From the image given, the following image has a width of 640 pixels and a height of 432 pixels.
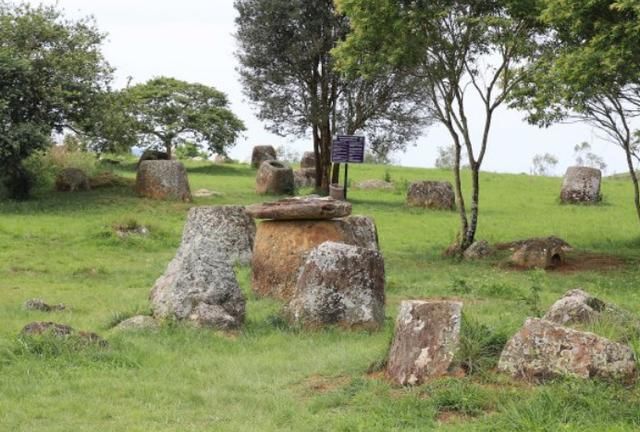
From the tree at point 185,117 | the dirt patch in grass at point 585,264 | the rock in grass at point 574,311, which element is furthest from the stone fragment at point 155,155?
the rock in grass at point 574,311

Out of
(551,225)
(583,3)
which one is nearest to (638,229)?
(551,225)

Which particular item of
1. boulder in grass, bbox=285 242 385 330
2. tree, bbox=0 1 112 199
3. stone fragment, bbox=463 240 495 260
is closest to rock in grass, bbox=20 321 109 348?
boulder in grass, bbox=285 242 385 330

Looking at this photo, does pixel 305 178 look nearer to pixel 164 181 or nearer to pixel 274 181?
pixel 274 181

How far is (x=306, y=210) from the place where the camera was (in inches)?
603

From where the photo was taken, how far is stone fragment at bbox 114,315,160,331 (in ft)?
37.0

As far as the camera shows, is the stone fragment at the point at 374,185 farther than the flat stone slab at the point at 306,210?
Yes

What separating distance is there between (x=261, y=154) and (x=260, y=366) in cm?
3918

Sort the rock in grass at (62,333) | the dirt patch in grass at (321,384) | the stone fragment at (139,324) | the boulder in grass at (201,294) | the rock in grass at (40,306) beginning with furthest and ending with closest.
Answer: the rock in grass at (40,306) → the boulder in grass at (201,294) → the stone fragment at (139,324) → the rock in grass at (62,333) → the dirt patch in grass at (321,384)

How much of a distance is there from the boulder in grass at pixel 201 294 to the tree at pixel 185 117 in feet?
101

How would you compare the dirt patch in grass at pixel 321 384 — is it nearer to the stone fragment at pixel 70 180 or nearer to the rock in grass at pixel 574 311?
the rock in grass at pixel 574 311

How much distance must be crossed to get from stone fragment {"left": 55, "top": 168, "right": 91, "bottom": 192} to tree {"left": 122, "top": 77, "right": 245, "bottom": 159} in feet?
37.6

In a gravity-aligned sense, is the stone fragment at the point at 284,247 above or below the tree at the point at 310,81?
below

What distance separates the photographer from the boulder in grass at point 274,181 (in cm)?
3453

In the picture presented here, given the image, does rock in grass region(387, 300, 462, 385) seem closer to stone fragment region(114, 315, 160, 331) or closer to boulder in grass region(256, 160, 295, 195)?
stone fragment region(114, 315, 160, 331)
